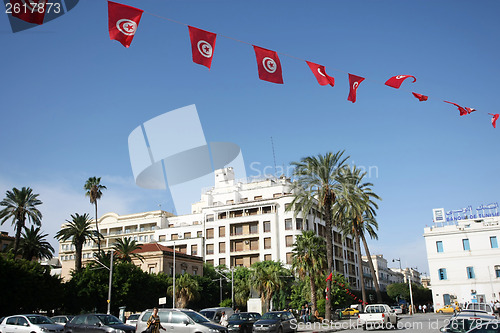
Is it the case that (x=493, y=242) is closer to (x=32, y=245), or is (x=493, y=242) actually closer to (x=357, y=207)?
(x=357, y=207)

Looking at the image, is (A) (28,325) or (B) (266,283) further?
(B) (266,283)

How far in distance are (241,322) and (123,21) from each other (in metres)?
20.2

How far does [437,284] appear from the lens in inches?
2500


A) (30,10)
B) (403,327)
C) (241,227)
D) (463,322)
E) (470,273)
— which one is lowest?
(403,327)

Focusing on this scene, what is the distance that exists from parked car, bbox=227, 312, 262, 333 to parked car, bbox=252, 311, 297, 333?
3.65 feet

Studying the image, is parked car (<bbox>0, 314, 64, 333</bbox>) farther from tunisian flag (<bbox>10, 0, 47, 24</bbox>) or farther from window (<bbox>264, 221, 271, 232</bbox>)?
window (<bbox>264, 221, 271, 232</bbox>)

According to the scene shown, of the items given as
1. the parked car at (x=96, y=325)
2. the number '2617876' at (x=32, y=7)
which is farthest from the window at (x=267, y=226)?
the number '2617876' at (x=32, y=7)

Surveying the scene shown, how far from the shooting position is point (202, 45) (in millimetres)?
14945

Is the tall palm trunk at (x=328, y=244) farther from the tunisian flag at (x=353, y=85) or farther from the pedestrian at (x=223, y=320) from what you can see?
the tunisian flag at (x=353, y=85)

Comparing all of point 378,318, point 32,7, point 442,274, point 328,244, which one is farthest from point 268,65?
point 442,274

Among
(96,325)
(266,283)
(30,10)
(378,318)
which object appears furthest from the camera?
(266,283)

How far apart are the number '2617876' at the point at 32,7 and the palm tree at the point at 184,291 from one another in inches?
1848

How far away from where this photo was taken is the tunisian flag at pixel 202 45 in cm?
1479

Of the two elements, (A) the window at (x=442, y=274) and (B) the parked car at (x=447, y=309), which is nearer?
(B) the parked car at (x=447, y=309)
